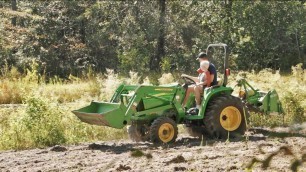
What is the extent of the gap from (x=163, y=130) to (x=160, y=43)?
16.7m

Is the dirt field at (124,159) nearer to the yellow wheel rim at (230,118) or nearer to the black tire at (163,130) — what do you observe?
the black tire at (163,130)

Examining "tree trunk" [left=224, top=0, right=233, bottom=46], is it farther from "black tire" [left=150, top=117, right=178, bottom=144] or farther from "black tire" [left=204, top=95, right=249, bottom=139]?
"black tire" [left=150, top=117, right=178, bottom=144]

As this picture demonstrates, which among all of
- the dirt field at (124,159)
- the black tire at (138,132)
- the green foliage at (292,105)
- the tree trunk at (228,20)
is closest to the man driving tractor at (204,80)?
the dirt field at (124,159)

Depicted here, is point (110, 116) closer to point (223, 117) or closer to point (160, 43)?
point (223, 117)

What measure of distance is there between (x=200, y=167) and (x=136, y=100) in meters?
2.86

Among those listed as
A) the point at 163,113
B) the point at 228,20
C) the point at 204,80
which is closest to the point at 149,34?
the point at 228,20

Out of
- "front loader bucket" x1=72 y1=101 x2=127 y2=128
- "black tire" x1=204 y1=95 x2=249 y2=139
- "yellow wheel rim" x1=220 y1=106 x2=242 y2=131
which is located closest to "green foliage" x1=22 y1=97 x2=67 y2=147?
"front loader bucket" x1=72 y1=101 x2=127 y2=128

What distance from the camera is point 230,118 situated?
1030 centimetres

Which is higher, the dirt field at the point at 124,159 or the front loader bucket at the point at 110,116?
the front loader bucket at the point at 110,116

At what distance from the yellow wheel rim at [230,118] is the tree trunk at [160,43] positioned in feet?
48.9

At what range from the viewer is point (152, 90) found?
9.93 meters

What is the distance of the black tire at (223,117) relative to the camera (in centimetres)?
988

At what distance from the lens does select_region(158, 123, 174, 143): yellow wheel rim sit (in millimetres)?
9602

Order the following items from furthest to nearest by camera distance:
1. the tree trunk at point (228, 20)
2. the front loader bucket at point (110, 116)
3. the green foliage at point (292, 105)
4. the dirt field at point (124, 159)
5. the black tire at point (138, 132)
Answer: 1. the tree trunk at point (228, 20)
2. the green foliage at point (292, 105)
3. the black tire at point (138, 132)
4. the front loader bucket at point (110, 116)
5. the dirt field at point (124, 159)
